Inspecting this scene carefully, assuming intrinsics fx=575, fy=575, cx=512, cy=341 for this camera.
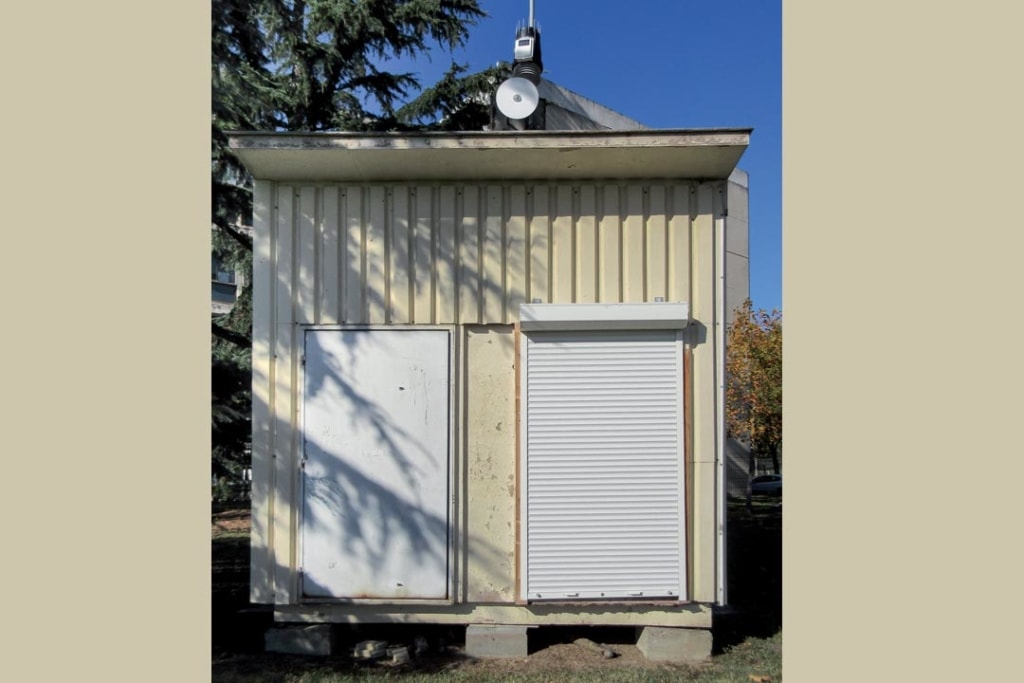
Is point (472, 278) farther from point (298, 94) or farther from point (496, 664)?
point (298, 94)

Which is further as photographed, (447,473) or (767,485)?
(767,485)

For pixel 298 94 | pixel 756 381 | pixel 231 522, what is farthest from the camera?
pixel 756 381

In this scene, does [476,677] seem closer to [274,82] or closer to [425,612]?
[425,612]

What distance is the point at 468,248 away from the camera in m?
4.81

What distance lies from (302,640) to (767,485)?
24.4 meters

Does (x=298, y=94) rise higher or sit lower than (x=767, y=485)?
higher

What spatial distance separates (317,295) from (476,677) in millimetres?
3228

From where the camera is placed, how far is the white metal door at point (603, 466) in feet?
15.2

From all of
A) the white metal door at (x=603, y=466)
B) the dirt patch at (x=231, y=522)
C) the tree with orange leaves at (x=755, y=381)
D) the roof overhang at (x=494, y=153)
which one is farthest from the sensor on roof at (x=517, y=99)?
the tree with orange leaves at (x=755, y=381)

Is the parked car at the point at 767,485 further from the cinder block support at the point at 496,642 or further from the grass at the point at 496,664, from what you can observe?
the cinder block support at the point at 496,642

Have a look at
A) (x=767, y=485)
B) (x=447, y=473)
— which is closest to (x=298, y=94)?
(x=447, y=473)

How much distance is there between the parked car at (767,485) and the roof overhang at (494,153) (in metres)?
21.8

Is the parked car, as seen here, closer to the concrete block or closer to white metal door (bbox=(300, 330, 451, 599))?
white metal door (bbox=(300, 330, 451, 599))

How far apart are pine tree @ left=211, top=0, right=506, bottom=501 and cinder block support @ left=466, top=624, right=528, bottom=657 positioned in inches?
175
